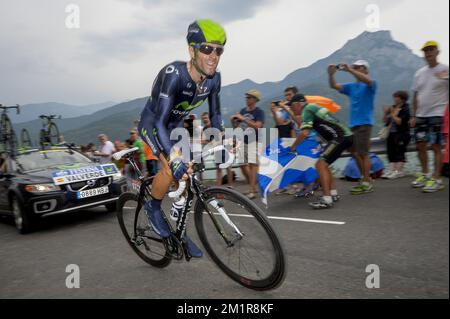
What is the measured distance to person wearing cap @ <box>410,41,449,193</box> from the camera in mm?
5254

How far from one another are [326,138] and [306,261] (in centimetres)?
283

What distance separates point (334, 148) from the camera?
5.43 metres

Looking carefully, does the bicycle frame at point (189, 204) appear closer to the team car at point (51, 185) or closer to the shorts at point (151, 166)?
the team car at point (51, 185)

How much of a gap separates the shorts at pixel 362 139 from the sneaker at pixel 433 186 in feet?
3.56

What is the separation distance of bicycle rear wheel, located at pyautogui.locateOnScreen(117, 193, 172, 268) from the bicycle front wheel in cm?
62

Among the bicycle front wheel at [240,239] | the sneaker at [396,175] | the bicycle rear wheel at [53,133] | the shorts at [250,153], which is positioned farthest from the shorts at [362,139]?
the bicycle rear wheel at [53,133]

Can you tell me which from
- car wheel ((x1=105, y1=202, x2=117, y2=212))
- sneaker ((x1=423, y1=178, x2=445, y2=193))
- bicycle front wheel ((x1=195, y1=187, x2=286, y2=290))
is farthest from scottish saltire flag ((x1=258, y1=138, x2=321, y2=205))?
bicycle front wheel ((x1=195, y1=187, x2=286, y2=290))

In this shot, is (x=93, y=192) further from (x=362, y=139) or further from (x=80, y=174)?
(x=362, y=139)

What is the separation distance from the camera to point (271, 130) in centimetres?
666

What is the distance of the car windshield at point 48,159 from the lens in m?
6.53

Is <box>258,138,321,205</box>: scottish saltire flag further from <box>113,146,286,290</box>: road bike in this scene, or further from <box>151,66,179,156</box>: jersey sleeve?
<box>151,66,179,156</box>: jersey sleeve

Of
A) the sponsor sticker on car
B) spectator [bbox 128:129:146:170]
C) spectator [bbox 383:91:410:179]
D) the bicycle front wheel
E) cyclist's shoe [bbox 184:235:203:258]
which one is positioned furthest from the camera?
spectator [bbox 128:129:146:170]

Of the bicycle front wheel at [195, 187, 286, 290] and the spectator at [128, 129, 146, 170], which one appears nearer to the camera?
the bicycle front wheel at [195, 187, 286, 290]

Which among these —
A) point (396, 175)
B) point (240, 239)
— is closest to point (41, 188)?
point (240, 239)
